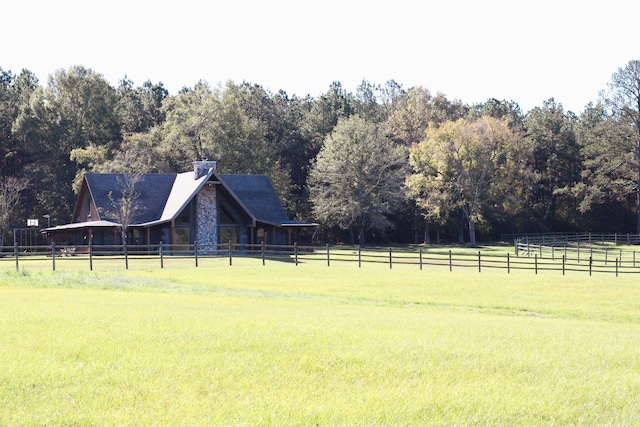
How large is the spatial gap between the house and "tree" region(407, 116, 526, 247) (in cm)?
1574

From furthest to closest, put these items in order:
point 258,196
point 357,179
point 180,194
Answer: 1. point 357,179
2. point 258,196
3. point 180,194

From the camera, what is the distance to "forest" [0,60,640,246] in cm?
6581

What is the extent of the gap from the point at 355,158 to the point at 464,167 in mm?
9103

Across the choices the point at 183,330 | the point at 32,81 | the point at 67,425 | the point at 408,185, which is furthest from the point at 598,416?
A: the point at 32,81

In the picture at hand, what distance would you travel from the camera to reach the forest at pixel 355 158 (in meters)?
65.8

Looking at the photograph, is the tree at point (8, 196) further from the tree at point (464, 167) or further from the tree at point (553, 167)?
the tree at point (553, 167)

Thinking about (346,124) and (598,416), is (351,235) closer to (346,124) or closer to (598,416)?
(346,124)

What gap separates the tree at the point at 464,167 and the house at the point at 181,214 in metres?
15.7

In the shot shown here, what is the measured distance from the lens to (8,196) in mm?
62000

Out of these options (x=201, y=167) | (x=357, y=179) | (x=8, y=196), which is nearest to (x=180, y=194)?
(x=201, y=167)

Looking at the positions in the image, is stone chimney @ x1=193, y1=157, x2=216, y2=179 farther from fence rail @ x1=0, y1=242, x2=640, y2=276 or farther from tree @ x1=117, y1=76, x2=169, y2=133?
tree @ x1=117, y1=76, x2=169, y2=133

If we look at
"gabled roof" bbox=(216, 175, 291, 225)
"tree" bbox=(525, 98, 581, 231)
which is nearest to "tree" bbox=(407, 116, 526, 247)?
"tree" bbox=(525, 98, 581, 231)

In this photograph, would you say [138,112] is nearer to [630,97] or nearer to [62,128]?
[62,128]

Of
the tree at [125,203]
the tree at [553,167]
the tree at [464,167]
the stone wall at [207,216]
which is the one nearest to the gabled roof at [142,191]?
the tree at [125,203]
